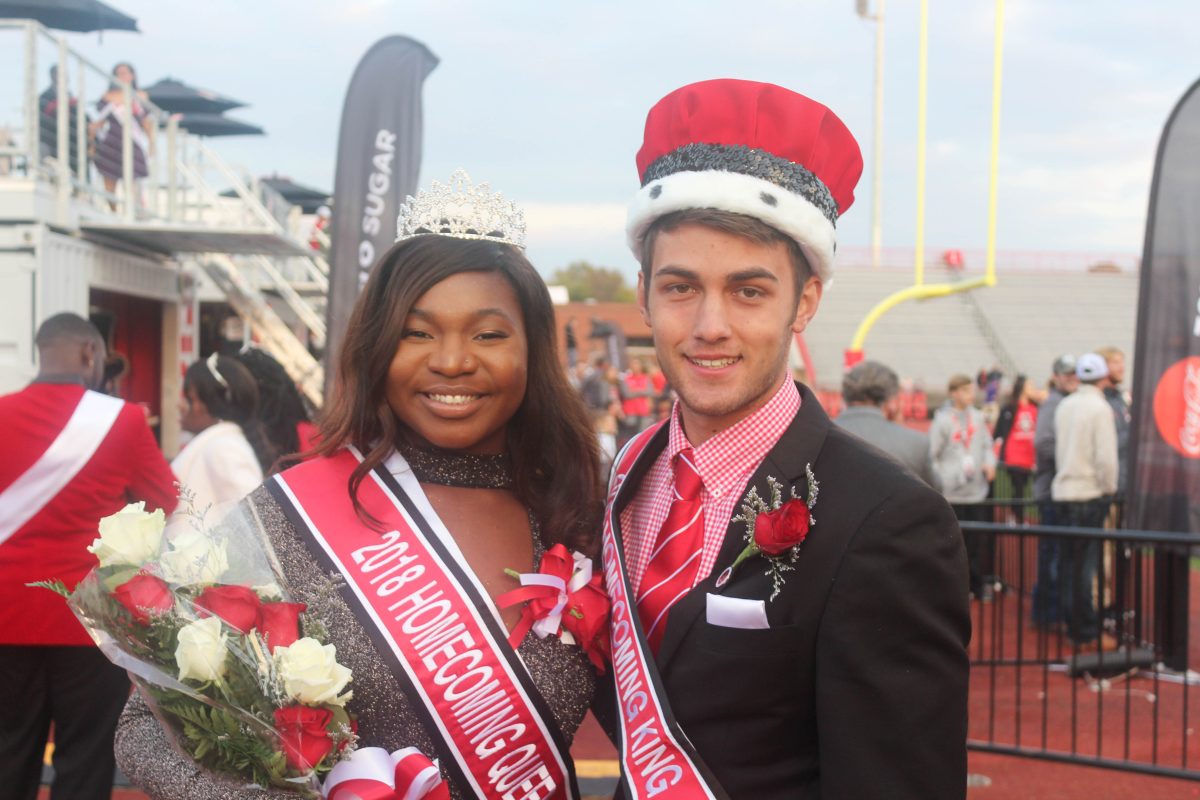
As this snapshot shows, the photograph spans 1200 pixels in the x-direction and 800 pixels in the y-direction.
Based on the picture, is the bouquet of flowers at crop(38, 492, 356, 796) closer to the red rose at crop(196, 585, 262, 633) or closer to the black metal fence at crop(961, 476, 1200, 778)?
the red rose at crop(196, 585, 262, 633)

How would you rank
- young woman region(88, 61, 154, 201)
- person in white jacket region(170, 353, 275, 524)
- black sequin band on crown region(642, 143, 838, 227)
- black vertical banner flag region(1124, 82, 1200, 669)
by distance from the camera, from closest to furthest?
black sequin band on crown region(642, 143, 838, 227)
person in white jacket region(170, 353, 275, 524)
black vertical banner flag region(1124, 82, 1200, 669)
young woman region(88, 61, 154, 201)

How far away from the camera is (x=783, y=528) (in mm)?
1511

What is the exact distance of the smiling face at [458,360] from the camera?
6.39ft

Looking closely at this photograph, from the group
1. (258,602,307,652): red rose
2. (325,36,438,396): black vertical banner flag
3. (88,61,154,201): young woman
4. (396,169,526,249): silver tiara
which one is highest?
(88,61,154,201): young woman

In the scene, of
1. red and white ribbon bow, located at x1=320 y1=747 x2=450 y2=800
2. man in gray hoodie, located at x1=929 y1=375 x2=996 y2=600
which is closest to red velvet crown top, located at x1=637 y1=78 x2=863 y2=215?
red and white ribbon bow, located at x1=320 y1=747 x2=450 y2=800

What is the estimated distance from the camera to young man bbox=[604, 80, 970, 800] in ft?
4.78

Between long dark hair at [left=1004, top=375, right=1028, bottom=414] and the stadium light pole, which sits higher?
the stadium light pole

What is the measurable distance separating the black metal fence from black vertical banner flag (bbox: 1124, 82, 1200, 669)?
0.47 ft

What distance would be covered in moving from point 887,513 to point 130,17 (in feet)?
31.7

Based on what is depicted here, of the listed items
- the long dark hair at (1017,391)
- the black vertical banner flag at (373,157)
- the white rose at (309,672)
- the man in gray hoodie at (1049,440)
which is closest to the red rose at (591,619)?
the white rose at (309,672)

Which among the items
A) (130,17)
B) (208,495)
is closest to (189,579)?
(208,495)

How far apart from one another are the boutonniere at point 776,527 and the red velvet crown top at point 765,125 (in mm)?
476

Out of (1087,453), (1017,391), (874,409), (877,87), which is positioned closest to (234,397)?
(874,409)

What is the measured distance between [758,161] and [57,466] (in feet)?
8.60
